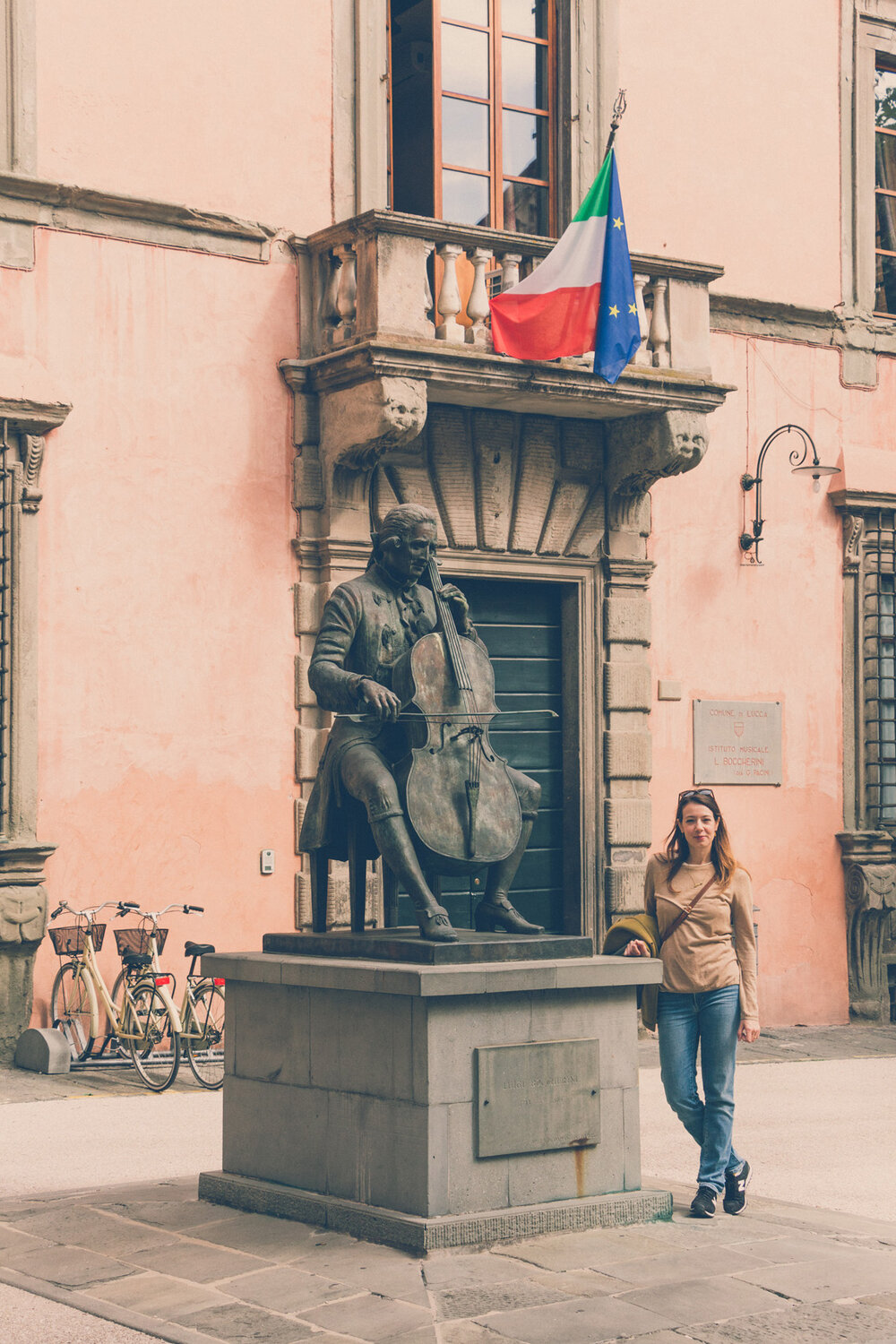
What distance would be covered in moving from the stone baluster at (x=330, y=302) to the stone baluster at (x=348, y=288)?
0.10m

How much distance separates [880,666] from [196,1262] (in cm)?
1030

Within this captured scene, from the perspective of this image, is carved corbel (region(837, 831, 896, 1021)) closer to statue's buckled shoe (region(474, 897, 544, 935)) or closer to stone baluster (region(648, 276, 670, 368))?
stone baluster (region(648, 276, 670, 368))

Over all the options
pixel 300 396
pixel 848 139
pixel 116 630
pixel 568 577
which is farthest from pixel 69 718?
pixel 848 139

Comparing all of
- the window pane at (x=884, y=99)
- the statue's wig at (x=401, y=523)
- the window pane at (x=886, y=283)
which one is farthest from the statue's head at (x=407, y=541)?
the window pane at (x=884, y=99)

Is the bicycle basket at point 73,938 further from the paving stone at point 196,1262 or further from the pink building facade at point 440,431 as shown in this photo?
the paving stone at point 196,1262

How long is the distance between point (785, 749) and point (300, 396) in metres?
4.94

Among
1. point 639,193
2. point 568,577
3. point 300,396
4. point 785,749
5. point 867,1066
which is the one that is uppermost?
point 639,193

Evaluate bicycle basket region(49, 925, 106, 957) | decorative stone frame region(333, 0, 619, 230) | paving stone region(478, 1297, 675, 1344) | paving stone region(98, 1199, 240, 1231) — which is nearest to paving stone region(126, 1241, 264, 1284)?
paving stone region(98, 1199, 240, 1231)

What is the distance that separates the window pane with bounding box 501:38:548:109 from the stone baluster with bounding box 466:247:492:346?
205 centimetres

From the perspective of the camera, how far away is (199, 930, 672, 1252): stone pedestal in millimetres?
6047

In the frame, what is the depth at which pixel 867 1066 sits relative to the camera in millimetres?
12250

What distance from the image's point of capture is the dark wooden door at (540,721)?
13430 mm

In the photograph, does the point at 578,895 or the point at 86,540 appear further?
the point at 578,895

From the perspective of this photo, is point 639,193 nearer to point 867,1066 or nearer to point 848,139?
point 848,139
